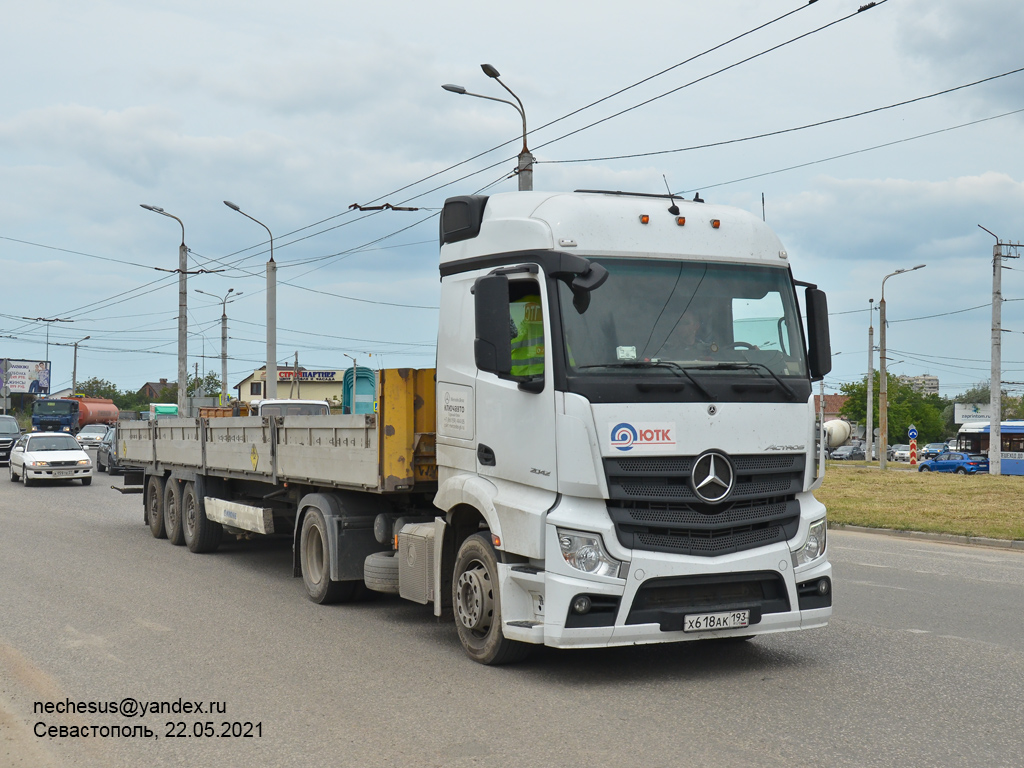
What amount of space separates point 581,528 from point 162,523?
10.3 m

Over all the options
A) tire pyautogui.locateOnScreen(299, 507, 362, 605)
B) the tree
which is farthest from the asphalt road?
the tree

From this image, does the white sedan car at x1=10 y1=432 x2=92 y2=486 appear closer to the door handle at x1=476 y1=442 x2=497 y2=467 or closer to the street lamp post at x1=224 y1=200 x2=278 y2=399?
the street lamp post at x1=224 y1=200 x2=278 y2=399

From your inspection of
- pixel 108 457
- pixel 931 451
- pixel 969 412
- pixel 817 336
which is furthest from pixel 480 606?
pixel 969 412

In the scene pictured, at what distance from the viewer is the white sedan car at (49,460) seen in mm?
28172

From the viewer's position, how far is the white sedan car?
28.2 m

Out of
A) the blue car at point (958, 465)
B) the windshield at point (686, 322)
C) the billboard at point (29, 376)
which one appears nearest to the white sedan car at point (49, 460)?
the windshield at point (686, 322)

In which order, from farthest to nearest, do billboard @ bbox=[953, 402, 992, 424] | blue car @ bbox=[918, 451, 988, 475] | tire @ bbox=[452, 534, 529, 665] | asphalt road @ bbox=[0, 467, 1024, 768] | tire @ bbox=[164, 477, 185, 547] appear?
billboard @ bbox=[953, 402, 992, 424]
blue car @ bbox=[918, 451, 988, 475]
tire @ bbox=[164, 477, 185, 547]
tire @ bbox=[452, 534, 529, 665]
asphalt road @ bbox=[0, 467, 1024, 768]

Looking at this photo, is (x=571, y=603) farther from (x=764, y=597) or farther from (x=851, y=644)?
(x=851, y=644)

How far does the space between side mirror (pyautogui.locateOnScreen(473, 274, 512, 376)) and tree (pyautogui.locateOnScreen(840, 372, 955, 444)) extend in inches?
3494

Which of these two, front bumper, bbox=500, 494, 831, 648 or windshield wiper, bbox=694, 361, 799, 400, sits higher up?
windshield wiper, bbox=694, 361, 799, 400

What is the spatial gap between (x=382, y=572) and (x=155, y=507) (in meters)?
7.96

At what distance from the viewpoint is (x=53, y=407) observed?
2662 inches

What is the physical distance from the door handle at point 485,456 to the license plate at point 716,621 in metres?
1.58

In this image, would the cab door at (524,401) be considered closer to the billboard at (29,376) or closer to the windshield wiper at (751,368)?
the windshield wiper at (751,368)
